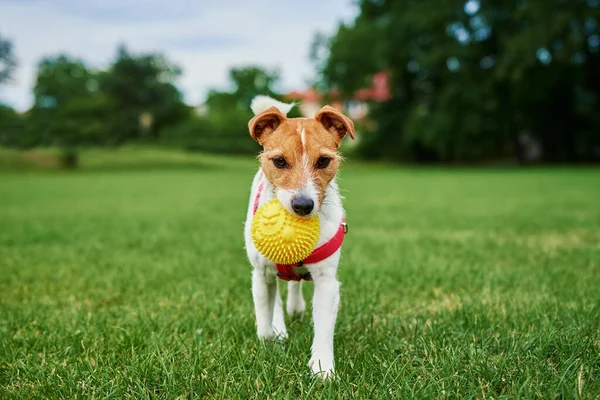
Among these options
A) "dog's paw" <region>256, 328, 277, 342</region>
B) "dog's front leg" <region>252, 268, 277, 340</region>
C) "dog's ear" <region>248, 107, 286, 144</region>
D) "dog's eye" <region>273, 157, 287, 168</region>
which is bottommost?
"dog's paw" <region>256, 328, 277, 342</region>

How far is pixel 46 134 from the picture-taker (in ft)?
140

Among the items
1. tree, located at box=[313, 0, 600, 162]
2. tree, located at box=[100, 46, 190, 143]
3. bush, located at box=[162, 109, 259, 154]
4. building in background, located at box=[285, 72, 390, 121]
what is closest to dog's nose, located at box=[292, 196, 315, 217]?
tree, located at box=[313, 0, 600, 162]

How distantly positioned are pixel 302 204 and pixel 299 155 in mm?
340

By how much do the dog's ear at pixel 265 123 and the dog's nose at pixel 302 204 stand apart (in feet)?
2.11

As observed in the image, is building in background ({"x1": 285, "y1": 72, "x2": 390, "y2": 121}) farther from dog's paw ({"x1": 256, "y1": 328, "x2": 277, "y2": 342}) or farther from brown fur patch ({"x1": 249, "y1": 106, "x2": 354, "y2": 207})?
dog's paw ({"x1": 256, "y1": 328, "x2": 277, "y2": 342})

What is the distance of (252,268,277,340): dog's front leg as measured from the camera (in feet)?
10.7

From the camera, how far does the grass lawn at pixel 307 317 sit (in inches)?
106

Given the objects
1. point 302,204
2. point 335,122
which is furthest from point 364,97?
point 302,204

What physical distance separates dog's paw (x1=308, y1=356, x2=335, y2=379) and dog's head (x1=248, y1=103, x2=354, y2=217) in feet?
2.69

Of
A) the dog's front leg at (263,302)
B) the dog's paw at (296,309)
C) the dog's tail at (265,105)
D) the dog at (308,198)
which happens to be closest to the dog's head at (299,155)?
the dog at (308,198)

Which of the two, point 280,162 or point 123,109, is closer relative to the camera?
point 280,162

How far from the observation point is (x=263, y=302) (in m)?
3.26

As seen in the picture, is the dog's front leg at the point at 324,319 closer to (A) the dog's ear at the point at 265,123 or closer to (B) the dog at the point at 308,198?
(B) the dog at the point at 308,198

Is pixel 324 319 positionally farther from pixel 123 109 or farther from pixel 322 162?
pixel 123 109
